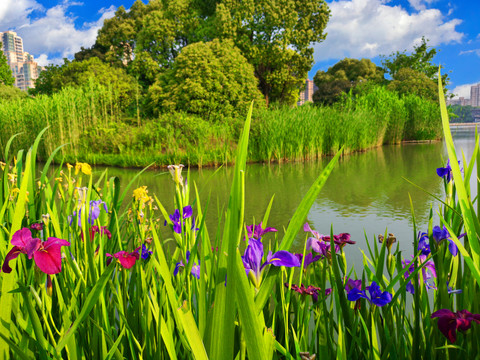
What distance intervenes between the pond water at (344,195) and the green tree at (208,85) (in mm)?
5382

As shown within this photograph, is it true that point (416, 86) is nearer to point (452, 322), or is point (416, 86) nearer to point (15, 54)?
point (452, 322)

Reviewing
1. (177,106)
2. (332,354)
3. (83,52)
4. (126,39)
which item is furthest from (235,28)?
(332,354)

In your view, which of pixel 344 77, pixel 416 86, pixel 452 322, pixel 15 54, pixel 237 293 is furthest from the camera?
pixel 15 54

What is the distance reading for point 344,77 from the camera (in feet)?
95.9

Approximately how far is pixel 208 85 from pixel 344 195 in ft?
Result: 29.8

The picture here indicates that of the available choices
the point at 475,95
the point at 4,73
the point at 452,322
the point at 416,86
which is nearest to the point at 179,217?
the point at 452,322

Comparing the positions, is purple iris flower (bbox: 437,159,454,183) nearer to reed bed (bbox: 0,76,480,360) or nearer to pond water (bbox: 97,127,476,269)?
reed bed (bbox: 0,76,480,360)

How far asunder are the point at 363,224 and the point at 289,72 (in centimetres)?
1696

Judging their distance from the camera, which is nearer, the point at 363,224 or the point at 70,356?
the point at 70,356

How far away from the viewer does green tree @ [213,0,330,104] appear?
17.0m

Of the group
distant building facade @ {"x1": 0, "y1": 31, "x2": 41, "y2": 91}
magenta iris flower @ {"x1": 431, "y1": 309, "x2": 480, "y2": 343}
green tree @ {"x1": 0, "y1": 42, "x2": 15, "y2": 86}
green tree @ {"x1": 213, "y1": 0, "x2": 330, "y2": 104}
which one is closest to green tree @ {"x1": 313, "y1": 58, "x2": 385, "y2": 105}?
green tree @ {"x1": 213, "y1": 0, "x2": 330, "y2": 104}

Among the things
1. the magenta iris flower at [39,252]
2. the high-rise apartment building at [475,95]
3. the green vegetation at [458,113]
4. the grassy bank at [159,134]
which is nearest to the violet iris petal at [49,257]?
the magenta iris flower at [39,252]

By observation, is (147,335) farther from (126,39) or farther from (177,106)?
(126,39)

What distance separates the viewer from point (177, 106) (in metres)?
13.5
